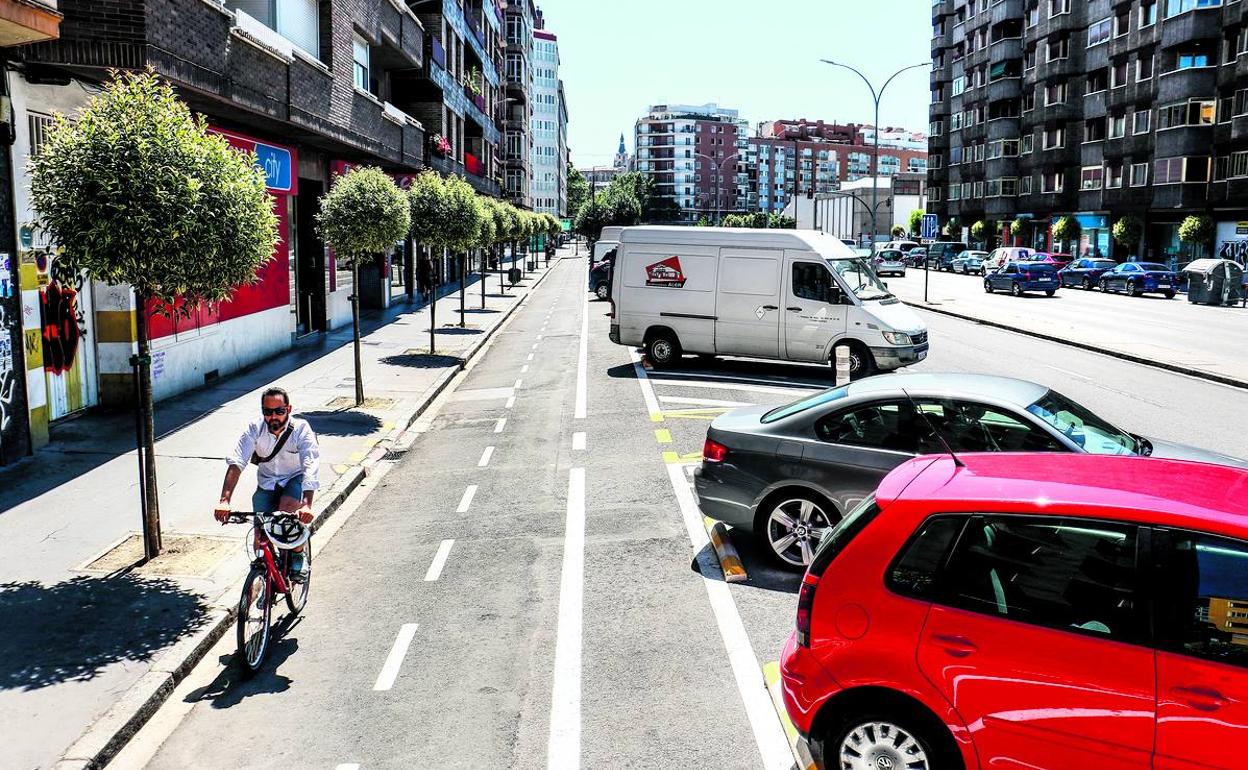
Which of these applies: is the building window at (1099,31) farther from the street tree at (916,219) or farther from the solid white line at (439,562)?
the solid white line at (439,562)

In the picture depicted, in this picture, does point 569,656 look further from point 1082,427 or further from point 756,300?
point 756,300

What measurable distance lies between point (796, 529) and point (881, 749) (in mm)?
3847

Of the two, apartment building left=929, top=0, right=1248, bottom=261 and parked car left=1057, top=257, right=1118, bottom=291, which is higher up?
apartment building left=929, top=0, right=1248, bottom=261

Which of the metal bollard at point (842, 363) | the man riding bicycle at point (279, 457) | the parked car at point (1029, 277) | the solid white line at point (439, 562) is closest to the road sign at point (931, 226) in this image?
the parked car at point (1029, 277)

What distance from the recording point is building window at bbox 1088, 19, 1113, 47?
62719 millimetres

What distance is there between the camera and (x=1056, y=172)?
71188 millimetres

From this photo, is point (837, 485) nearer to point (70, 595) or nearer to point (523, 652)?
point (523, 652)

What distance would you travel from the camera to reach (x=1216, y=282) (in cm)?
4016

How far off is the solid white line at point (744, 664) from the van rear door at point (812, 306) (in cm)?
957

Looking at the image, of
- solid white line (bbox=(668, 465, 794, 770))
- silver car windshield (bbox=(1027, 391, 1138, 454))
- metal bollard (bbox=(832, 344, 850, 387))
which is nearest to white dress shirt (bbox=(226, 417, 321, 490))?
solid white line (bbox=(668, 465, 794, 770))

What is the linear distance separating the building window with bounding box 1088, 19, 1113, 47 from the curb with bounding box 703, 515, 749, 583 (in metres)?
63.5

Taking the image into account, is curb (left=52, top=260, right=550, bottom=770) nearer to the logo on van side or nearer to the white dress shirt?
the white dress shirt

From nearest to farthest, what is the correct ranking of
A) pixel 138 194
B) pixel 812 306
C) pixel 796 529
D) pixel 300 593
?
pixel 300 593 → pixel 796 529 → pixel 138 194 → pixel 812 306

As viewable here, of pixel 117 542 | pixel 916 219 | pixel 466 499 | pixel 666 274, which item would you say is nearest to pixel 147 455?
pixel 117 542
